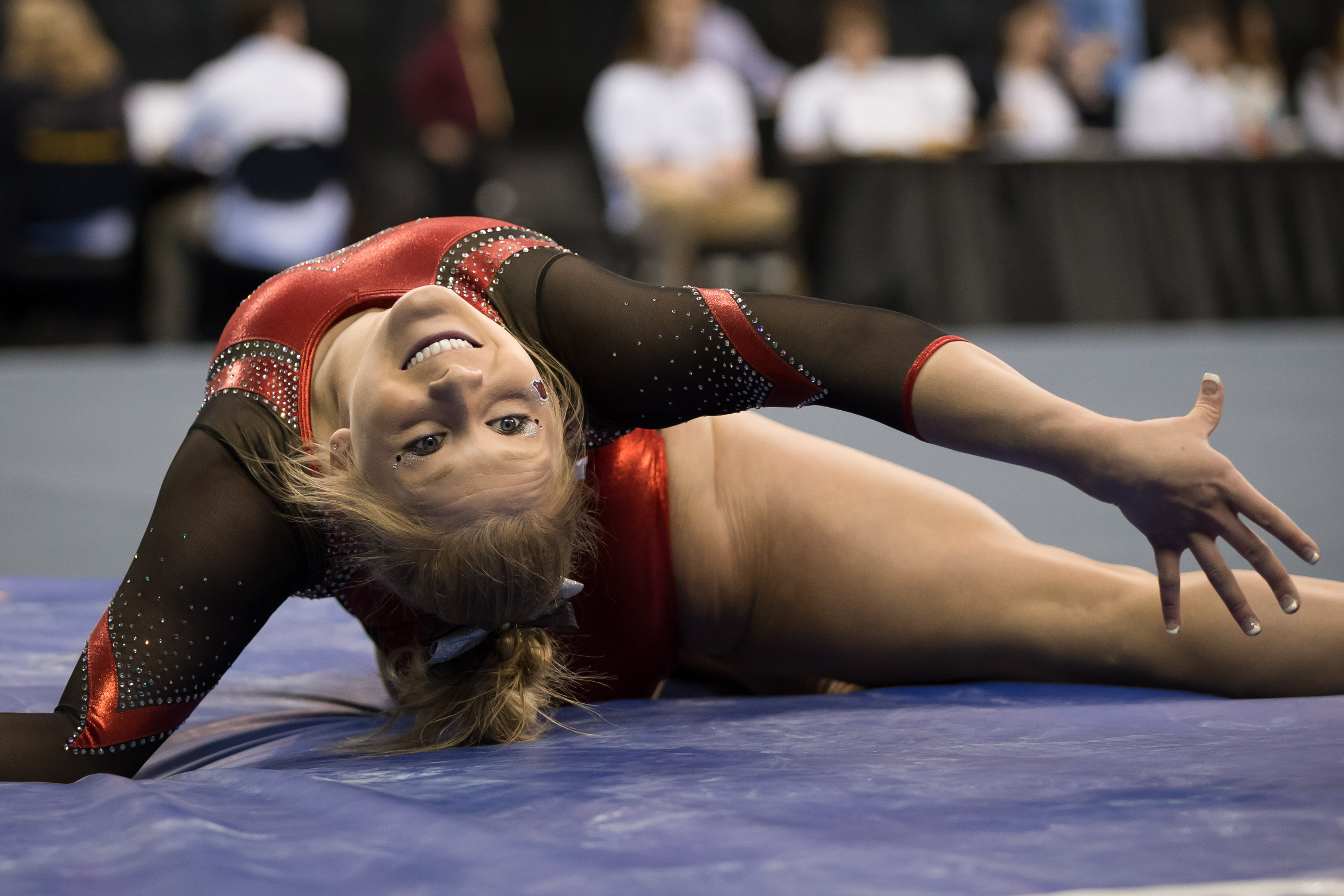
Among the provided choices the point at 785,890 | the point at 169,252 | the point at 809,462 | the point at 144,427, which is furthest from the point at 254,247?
the point at 785,890

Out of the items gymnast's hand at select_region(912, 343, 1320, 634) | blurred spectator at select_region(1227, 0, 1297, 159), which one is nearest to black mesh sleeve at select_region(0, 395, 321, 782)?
gymnast's hand at select_region(912, 343, 1320, 634)

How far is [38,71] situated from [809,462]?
228 inches

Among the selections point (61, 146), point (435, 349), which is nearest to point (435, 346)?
point (435, 349)

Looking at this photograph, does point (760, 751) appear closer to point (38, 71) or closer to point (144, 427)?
point (144, 427)

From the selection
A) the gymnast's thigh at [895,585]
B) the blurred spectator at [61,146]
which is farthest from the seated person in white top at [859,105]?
the gymnast's thigh at [895,585]

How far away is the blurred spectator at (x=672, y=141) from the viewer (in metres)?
7.02

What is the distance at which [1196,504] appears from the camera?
1239 millimetres

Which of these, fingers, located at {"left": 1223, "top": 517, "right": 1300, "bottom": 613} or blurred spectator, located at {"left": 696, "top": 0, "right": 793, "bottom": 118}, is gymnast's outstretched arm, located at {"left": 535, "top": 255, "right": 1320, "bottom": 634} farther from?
blurred spectator, located at {"left": 696, "top": 0, "right": 793, "bottom": 118}

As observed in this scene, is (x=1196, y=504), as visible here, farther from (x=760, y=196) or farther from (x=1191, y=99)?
(x=1191, y=99)

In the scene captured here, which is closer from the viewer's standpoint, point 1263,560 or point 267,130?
point 1263,560

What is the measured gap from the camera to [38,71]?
6145mm

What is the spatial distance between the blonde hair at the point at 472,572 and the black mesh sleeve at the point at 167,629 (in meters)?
0.06

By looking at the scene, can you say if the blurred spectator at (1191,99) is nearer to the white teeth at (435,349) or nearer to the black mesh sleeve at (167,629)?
the white teeth at (435,349)

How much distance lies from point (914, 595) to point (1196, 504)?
0.51 meters
